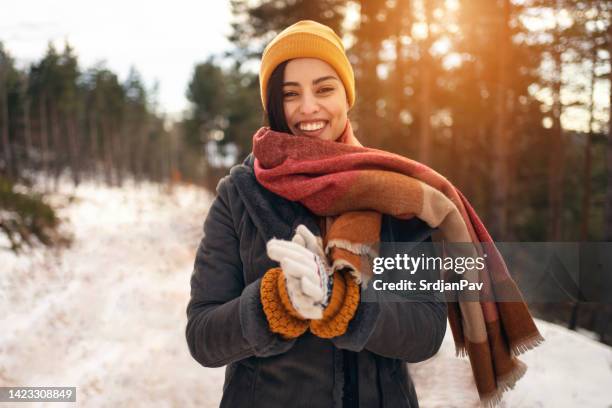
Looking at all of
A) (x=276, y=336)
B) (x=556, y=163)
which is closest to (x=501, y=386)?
(x=276, y=336)

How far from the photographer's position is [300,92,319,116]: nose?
1854 millimetres

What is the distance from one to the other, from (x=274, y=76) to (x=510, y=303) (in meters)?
1.39

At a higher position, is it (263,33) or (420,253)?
(263,33)

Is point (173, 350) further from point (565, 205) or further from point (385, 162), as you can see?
point (565, 205)

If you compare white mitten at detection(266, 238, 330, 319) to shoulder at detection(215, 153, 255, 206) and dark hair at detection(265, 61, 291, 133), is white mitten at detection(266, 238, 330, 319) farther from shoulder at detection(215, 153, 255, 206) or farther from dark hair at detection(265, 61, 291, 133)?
dark hair at detection(265, 61, 291, 133)

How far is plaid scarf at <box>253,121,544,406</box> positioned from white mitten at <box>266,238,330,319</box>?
0.14 m

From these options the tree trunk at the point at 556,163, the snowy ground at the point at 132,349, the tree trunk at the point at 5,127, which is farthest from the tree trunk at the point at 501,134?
the tree trunk at the point at 5,127

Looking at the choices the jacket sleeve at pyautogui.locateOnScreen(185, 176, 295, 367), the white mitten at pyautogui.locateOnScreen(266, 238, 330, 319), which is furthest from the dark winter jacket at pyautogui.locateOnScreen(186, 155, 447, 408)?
the white mitten at pyautogui.locateOnScreen(266, 238, 330, 319)

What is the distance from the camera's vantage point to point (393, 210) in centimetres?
153

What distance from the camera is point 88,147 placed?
169 feet

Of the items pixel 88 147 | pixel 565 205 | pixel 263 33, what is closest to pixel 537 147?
pixel 565 205

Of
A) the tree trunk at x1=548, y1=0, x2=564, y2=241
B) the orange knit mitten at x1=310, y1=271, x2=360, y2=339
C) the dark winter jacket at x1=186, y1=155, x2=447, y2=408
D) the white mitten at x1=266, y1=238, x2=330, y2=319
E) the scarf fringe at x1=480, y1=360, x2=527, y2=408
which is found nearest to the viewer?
the white mitten at x1=266, y1=238, x2=330, y2=319

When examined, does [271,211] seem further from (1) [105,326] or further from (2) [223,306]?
(1) [105,326]

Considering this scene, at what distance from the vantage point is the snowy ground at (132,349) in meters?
4.66
